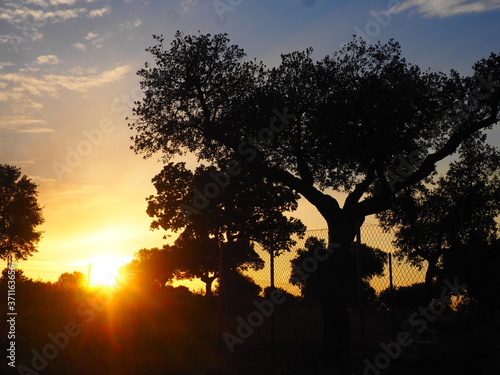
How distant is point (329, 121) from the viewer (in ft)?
61.6

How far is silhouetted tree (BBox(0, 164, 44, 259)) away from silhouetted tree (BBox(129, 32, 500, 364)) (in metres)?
37.5

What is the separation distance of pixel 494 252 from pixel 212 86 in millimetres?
12582

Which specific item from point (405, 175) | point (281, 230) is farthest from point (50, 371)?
point (281, 230)

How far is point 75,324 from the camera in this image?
18.9 m

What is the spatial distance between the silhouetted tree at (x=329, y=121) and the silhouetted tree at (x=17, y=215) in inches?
1477

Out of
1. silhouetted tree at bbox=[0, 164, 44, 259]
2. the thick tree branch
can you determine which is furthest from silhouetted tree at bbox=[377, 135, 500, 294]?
silhouetted tree at bbox=[0, 164, 44, 259]

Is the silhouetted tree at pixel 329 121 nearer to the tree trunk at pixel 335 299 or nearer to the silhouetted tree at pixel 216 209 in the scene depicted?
the tree trunk at pixel 335 299

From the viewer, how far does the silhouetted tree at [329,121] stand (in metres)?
18.3

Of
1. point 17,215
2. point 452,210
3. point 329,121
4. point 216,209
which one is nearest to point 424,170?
point 329,121

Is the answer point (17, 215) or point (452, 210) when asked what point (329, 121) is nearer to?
point (452, 210)

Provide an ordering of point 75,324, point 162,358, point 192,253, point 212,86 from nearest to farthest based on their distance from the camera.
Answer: point 162,358
point 75,324
point 212,86
point 192,253

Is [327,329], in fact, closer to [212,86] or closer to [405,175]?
[405,175]

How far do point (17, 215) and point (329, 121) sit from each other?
44159mm

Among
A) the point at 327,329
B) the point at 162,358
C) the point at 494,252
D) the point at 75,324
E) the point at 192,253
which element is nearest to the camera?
the point at 494,252
